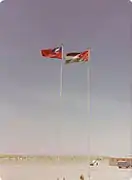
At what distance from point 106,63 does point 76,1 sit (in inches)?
54.4

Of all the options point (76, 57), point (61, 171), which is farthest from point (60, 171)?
point (76, 57)

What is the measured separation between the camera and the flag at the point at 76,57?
24.2 ft

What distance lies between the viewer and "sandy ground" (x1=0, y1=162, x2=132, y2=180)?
7.34 meters

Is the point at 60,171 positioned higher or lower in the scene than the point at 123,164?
lower

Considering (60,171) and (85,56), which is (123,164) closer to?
(60,171)

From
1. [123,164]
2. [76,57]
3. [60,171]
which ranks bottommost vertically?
[60,171]

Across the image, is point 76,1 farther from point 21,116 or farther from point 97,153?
point 97,153

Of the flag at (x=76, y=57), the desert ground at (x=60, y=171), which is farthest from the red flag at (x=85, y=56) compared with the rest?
the desert ground at (x=60, y=171)

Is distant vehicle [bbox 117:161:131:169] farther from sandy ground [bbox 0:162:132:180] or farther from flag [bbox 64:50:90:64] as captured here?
flag [bbox 64:50:90:64]

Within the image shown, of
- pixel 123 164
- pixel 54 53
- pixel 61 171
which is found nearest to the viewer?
pixel 123 164

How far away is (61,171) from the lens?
7.53 m

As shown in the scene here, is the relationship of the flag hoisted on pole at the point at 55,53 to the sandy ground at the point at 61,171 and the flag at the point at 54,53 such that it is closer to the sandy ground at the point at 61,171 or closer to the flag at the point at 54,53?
the flag at the point at 54,53

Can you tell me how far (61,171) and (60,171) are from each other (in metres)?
0.02

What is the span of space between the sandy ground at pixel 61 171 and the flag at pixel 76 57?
198 centimetres
